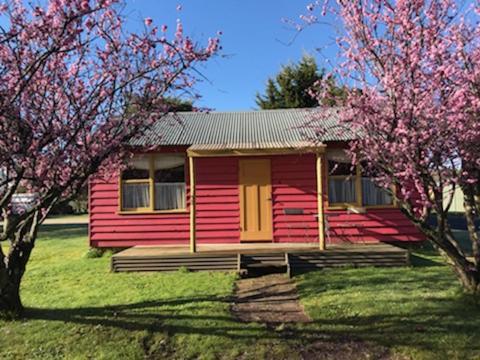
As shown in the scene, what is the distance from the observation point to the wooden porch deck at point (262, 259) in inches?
340

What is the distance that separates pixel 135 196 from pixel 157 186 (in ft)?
1.95

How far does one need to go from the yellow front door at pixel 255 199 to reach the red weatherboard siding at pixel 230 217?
14cm

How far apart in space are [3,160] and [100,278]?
14.7 ft

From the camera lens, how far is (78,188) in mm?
5387

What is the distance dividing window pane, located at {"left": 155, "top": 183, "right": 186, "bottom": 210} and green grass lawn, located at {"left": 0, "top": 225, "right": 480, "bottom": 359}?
3175 mm

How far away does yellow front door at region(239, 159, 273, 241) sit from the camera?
1076 centimetres

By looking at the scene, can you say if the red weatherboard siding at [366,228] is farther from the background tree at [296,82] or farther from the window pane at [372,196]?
the background tree at [296,82]

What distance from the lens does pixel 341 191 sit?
10797 millimetres

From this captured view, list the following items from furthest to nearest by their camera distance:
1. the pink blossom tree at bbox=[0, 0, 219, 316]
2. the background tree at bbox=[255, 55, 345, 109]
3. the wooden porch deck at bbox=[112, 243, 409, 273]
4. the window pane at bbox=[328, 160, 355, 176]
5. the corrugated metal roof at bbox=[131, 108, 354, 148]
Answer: the background tree at bbox=[255, 55, 345, 109] < the window pane at bbox=[328, 160, 355, 176] < the corrugated metal roof at bbox=[131, 108, 354, 148] < the wooden porch deck at bbox=[112, 243, 409, 273] < the pink blossom tree at bbox=[0, 0, 219, 316]

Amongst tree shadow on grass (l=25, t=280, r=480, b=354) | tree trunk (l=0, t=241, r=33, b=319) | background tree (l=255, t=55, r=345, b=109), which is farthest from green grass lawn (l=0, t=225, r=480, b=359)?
background tree (l=255, t=55, r=345, b=109)

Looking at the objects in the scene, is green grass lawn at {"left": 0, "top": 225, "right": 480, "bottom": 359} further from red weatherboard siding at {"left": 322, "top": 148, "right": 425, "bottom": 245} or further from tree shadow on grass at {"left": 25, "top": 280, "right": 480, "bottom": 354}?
red weatherboard siding at {"left": 322, "top": 148, "right": 425, "bottom": 245}

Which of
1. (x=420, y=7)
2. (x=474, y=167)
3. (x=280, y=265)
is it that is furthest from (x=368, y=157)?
(x=280, y=265)

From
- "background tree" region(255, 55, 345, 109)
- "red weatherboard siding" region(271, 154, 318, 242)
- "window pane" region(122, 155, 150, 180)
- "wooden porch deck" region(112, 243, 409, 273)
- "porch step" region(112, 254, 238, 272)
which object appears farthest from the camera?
"background tree" region(255, 55, 345, 109)

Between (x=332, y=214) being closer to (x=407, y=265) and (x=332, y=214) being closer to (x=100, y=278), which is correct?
(x=407, y=265)
